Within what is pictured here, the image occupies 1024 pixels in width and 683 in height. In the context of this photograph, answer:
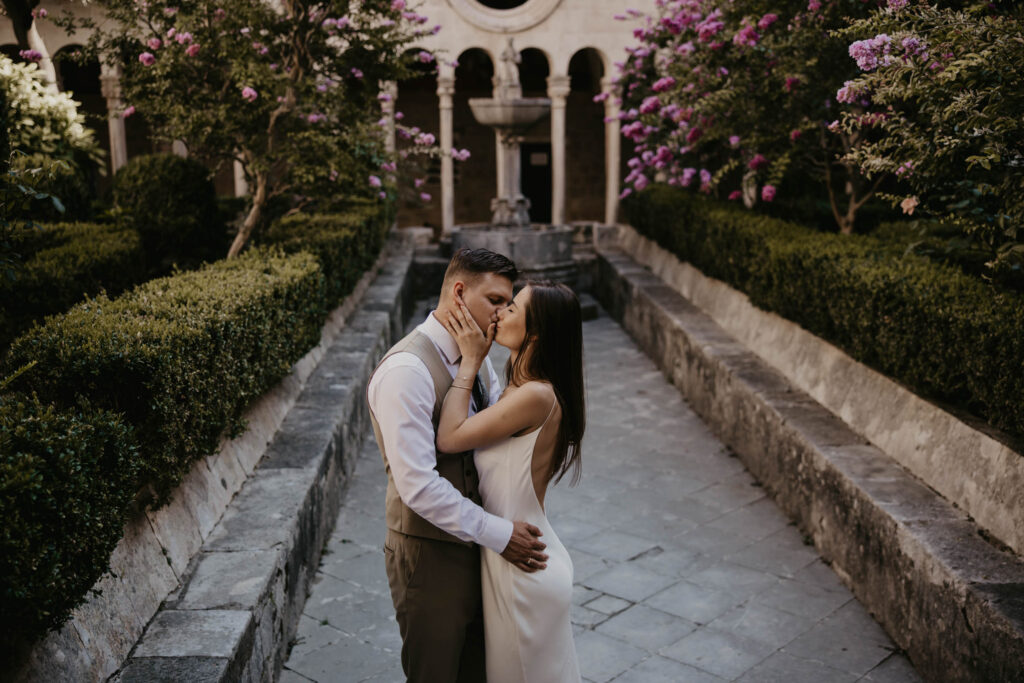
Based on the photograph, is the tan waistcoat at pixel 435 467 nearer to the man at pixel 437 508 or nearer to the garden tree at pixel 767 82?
the man at pixel 437 508

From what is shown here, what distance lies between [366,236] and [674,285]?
3.15 meters

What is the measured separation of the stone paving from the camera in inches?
140

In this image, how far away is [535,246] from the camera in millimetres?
11672

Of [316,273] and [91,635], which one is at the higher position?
[316,273]

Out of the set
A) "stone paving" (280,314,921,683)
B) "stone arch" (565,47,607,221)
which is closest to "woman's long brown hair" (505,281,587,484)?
"stone paving" (280,314,921,683)

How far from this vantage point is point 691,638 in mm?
3771

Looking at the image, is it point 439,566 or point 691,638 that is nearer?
point 439,566

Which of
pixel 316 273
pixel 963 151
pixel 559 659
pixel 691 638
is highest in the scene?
pixel 963 151

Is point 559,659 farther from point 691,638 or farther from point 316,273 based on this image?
point 316,273

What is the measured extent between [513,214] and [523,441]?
10162 mm

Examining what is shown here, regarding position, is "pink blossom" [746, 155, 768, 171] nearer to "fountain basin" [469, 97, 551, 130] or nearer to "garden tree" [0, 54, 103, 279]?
"garden tree" [0, 54, 103, 279]

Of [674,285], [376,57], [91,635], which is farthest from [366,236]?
[91,635]

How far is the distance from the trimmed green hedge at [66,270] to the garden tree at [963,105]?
3.94 metres

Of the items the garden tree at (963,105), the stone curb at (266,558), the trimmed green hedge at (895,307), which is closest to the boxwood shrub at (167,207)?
the stone curb at (266,558)
